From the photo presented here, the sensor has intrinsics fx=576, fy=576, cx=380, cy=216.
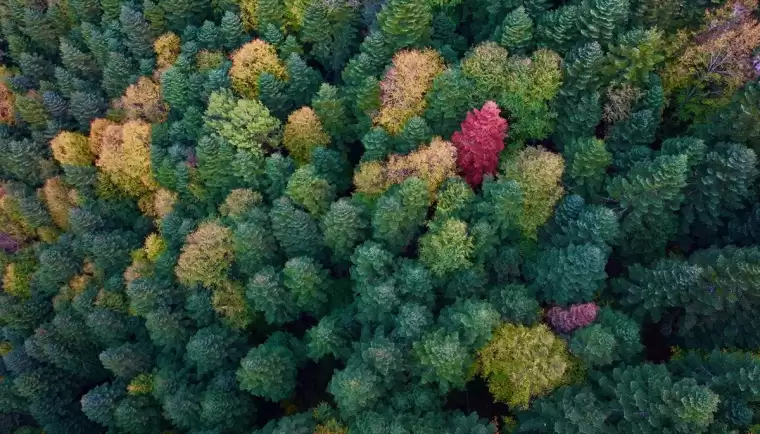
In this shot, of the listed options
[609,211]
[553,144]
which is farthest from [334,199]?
[609,211]

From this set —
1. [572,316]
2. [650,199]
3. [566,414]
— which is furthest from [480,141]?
[566,414]

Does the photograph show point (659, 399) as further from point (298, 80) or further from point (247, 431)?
point (298, 80)

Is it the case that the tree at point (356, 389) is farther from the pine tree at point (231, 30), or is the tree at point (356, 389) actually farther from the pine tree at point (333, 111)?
the pine tree at point (231, 30)

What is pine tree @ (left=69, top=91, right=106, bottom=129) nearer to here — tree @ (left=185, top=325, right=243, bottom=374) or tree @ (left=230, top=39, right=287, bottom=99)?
tree @ (left=230, top=39, right=287, bottom=99)

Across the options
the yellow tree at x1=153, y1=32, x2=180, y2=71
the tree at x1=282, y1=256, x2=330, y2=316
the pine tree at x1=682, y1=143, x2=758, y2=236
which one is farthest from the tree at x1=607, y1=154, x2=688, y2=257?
the yellow tree at x1=153, y1=32, x2=180, y2=71

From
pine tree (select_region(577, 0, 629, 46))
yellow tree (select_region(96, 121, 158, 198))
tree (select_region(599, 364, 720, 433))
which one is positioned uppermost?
pine tree (select_region(577, 0, 629, 46))
